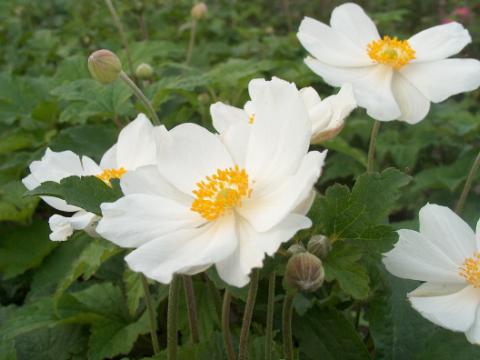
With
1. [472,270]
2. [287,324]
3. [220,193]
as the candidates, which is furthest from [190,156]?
[472,270]

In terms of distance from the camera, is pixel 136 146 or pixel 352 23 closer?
pixel 136 146

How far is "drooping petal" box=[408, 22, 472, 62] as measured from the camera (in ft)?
5.14

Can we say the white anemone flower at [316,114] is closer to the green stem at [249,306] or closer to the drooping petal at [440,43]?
the green stem at [249,306]

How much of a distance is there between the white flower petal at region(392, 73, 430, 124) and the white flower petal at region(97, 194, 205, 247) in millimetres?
665

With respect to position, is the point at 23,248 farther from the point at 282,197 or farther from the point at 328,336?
the point at 282,197

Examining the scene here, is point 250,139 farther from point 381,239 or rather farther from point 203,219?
point 381,239

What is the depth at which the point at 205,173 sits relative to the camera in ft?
3.81

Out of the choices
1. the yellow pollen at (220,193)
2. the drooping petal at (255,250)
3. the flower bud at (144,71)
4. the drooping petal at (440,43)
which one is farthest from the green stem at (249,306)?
the flower bud at (144,71)

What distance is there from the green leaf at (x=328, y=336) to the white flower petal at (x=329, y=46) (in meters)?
0.65

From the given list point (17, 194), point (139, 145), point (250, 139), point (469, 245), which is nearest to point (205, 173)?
point (250, 139)

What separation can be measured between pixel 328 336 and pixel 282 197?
0.60 m

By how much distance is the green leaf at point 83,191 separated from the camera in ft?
3.59

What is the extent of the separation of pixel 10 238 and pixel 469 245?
5.63 ft

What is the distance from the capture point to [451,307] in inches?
43.6
